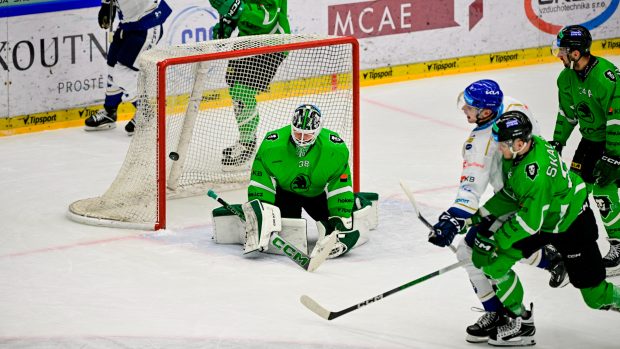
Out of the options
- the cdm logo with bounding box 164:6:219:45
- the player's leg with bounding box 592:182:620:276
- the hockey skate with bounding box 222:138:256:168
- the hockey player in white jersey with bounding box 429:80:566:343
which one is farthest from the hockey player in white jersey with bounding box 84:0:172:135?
the hockey player in white jersey with bounding box 429:80:566:343

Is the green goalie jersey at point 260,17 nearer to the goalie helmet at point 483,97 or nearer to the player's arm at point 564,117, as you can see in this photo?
the player's arm at point 564,117

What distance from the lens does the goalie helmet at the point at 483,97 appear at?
6.43 meters

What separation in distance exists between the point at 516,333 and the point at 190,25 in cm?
525

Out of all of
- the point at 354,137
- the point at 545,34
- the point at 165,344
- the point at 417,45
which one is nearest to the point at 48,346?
the point at 165,344

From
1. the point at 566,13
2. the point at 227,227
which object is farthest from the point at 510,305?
the point at 566,13

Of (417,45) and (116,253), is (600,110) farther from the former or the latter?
(417,45)

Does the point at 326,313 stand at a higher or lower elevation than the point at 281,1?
lower

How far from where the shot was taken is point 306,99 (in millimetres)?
8812

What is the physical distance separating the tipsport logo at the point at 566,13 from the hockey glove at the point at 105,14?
397cm

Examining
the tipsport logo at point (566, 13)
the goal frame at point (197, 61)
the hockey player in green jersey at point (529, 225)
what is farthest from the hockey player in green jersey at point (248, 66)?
the tipsport logo at point (566, 13)

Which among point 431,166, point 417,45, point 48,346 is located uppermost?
point 417,45

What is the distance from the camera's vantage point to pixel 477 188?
6324 mm

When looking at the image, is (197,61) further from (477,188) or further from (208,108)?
(477,188)

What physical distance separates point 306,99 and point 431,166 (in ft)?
4.21
